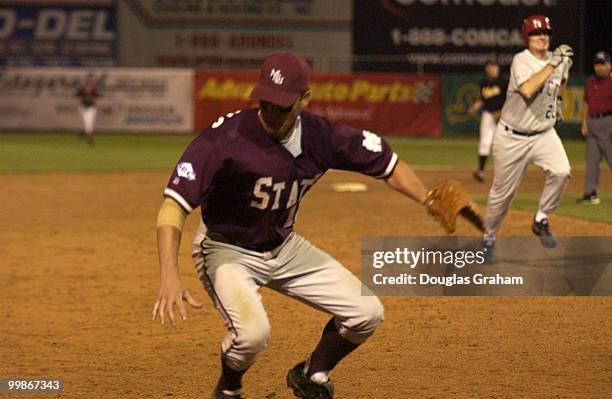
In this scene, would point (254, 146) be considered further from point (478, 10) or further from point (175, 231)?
point (478, 10)

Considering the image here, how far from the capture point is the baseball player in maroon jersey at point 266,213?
18.0 feet

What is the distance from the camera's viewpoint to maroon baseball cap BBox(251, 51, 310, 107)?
545 cm

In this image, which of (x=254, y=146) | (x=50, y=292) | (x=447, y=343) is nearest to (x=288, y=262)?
(x=254, y=146)

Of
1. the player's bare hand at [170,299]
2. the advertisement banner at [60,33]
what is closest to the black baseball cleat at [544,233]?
the player's bare hand at [170,299]

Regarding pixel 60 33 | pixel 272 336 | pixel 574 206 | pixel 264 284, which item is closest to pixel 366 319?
pixel 264 284

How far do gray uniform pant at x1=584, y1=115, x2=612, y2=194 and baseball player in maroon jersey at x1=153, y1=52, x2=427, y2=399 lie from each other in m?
10.6

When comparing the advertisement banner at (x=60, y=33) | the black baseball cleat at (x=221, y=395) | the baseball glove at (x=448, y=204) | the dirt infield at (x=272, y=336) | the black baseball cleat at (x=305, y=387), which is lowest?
the advertisement banner at (x=60, y=33)

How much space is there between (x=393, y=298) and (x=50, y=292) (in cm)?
319

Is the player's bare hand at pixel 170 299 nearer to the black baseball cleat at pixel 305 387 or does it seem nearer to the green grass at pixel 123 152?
the black baseball cleat at pixel 305 387

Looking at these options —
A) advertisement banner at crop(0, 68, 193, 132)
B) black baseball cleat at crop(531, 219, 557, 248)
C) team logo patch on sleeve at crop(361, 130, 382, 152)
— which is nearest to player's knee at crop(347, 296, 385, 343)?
team logo patch on sleeve at crop(361, 130, 382, 152)

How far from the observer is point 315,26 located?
36.9 metres

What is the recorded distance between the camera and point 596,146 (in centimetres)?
1620

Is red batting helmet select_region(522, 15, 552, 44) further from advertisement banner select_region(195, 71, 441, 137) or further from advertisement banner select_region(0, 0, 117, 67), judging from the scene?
advertisement banner select_region(0, 0, 117, 67)

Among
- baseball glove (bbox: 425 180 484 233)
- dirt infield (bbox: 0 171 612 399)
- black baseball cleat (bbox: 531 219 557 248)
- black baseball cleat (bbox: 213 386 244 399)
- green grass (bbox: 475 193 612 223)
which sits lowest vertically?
green grass (bbox: 475 193 612 223)
